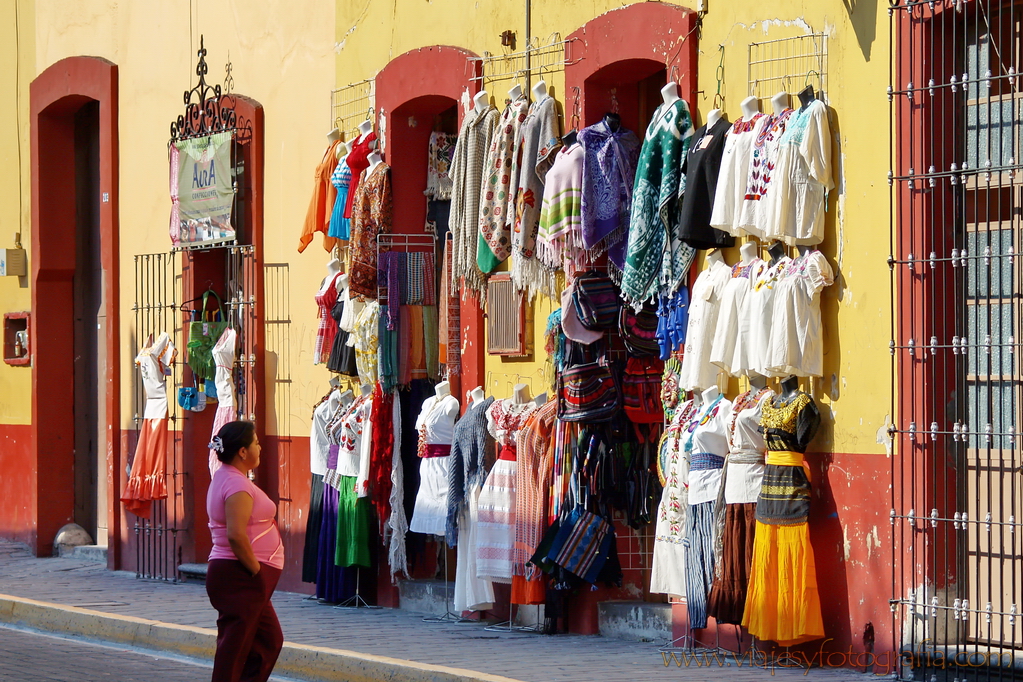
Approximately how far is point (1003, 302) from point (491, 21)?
458cm

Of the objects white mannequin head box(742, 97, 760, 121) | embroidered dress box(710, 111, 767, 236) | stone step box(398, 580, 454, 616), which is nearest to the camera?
embroidered dress box(710, 111, 767, 236)

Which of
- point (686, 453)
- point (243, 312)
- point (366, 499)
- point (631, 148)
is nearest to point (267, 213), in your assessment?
point (243, 312)

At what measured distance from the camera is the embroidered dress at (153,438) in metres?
15.3

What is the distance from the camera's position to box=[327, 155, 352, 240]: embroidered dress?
521 inches

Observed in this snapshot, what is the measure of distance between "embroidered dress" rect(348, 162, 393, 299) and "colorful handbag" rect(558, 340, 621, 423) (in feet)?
7.69

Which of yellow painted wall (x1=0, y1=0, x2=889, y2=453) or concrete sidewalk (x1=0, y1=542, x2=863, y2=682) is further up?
yellow painted wall (x1=0, y1=0, x2=889, y2=453)

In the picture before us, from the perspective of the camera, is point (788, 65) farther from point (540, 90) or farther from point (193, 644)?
point (193, 644)

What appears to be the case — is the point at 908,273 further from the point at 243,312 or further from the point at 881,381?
the point at 243,312

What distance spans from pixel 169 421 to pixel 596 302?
Result: 583 centimetres

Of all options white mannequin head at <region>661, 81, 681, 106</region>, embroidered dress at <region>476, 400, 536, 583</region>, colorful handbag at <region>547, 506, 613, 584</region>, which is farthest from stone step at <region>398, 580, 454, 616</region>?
white mannequin head at <region>661, 81, 681, 106</region>

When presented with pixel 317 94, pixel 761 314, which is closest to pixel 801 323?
pixel 761 314

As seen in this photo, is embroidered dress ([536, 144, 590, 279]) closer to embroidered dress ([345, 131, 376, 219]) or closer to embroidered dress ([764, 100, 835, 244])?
embroidered dress ([764, 100, 835, 244])

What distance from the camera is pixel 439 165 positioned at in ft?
43.2

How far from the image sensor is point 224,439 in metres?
8.09
